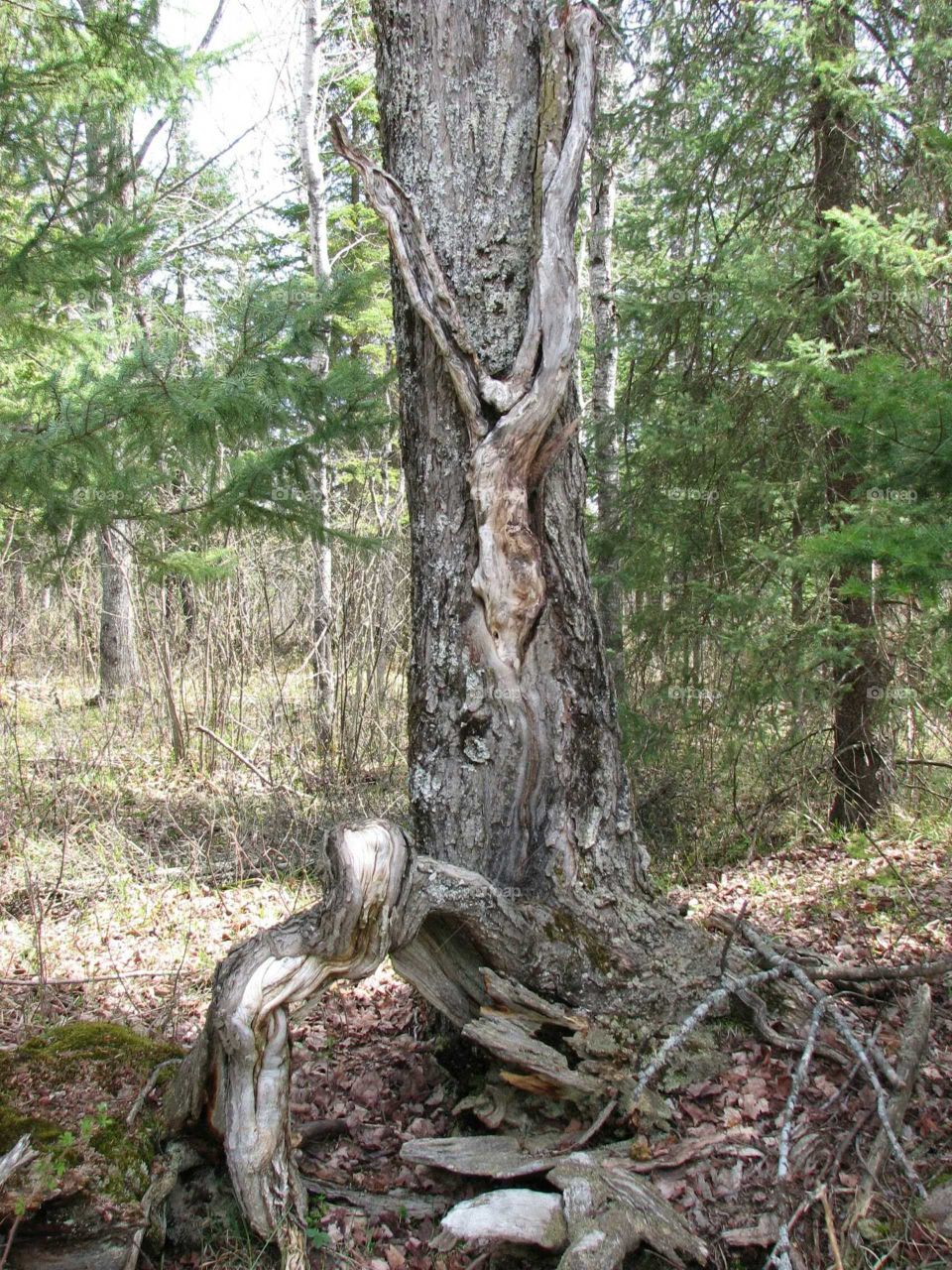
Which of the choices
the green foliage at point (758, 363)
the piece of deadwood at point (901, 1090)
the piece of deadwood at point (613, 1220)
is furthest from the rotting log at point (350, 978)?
the green foliage at point (758, 363)

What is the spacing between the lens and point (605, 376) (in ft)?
26.1

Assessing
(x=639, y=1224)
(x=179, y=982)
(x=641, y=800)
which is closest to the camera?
(x=639, y=1224)

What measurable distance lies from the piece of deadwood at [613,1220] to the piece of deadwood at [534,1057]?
254mm

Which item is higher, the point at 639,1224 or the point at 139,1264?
the point at 639,1224

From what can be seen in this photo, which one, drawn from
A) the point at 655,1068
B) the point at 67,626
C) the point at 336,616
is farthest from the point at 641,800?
the point at 67,626

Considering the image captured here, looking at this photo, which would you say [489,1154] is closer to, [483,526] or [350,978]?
[350,978]

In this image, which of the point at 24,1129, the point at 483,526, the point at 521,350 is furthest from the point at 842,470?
the point at 24,1129

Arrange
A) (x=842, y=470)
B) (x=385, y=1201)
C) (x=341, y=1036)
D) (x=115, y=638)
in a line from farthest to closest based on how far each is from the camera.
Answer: (x=115, y=638) < (x=842, y=470) < (x=341, y=1036) < (x=385, y=1201)

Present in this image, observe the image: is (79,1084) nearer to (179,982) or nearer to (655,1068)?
(179,982)

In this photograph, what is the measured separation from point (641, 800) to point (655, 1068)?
12.0 feet

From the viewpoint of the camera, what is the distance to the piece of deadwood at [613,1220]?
2162 mm

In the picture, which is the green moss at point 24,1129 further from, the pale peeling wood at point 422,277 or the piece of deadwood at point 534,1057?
the pale peeling wood at point 422,277

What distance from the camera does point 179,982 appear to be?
405 cm

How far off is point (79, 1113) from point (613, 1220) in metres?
1.53
